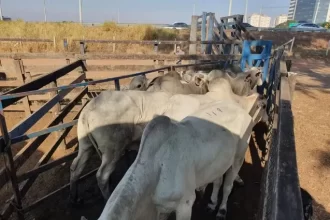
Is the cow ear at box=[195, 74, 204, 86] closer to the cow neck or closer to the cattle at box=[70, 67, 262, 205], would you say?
the cattle at box=[70, 67, 262, 205]

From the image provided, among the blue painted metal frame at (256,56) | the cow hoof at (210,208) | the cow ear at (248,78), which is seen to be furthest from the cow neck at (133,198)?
the blue painted metal frame at (256,56)

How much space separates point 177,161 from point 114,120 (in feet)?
4.04

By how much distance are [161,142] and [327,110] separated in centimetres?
728

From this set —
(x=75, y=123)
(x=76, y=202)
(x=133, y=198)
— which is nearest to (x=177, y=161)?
(x=133, y=198)

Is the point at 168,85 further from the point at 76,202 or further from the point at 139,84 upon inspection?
the point at 76,202

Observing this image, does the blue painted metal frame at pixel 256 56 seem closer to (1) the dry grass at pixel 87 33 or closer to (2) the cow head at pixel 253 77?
(2) the cow head at pixel 253 77

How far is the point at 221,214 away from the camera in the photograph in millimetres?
3535

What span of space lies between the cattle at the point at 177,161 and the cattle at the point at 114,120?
541mm

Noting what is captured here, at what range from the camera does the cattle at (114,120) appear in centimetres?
331

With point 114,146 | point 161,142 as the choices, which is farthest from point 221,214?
point 161,142

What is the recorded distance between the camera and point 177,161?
234cm

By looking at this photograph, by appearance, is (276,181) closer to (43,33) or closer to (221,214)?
(221,214)

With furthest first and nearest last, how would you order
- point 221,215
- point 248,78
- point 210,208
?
point 248,78
point 210,208
point 221,215

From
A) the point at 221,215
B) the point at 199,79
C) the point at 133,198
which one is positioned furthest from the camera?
the point at 199,79
